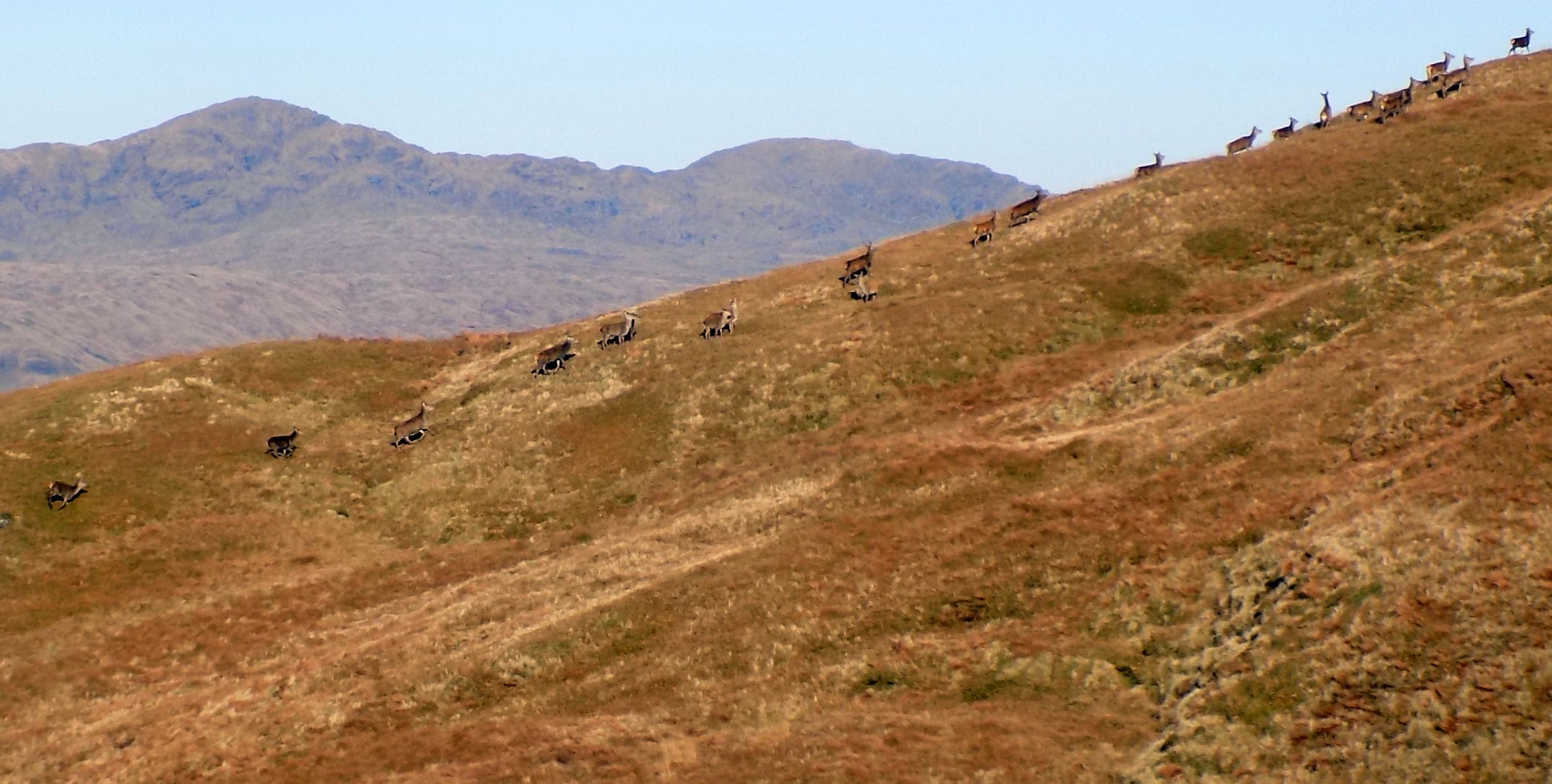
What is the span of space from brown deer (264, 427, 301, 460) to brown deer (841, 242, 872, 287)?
34.0 m

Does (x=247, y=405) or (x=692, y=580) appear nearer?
(x=692, y=580)

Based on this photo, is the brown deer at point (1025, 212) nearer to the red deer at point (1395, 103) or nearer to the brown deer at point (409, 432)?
the red deer at point (1395, 103)

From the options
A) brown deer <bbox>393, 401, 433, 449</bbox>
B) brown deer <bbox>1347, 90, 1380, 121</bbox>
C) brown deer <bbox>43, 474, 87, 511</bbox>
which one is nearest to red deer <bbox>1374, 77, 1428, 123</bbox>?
brown deer <bbox>1347, 90, 1380, 121</bbox>

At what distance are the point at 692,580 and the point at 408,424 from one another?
103ft

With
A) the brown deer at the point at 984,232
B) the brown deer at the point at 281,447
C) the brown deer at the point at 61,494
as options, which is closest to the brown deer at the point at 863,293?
the brown deer at the point at 984,232

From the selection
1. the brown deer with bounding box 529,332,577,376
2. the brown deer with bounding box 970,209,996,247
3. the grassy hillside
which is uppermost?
the brown deer with bounding box 970,209,996,247

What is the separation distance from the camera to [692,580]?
42.2 metres

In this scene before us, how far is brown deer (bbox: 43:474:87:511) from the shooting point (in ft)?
190

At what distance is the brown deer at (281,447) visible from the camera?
6538cm

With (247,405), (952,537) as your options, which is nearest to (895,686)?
(952,537)

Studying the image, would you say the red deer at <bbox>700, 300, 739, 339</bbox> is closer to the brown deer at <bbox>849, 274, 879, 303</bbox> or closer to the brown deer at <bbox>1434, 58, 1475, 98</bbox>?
the brown deer at <bbox>849, 274, 879, 303</bbox>

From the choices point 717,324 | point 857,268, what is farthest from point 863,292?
point 717,324

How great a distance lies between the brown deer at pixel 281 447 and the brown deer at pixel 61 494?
30.2 ft

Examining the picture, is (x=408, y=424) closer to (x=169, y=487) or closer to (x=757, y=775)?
(x=169, y=487)
